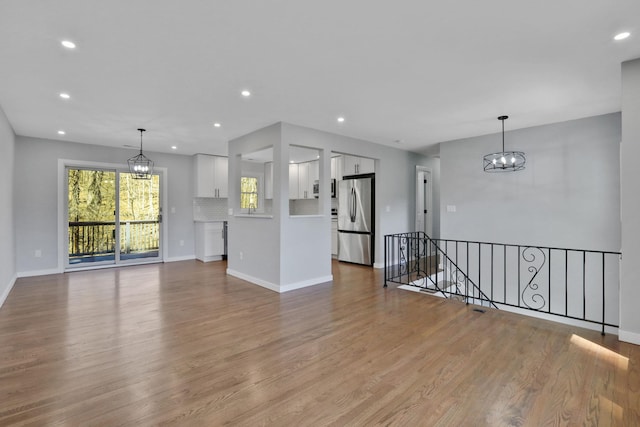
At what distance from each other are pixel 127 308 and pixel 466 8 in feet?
15.0

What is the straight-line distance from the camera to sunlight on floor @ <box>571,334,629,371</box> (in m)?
2.44

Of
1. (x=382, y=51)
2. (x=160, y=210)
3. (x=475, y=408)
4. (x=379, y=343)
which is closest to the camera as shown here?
(x=475, y=408)

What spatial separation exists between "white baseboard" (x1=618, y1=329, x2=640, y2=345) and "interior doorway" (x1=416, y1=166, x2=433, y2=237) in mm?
4654

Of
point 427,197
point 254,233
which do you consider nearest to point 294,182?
point 254,233

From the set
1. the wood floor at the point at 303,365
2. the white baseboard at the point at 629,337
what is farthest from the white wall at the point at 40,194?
the white baseboard at the point at 629,337

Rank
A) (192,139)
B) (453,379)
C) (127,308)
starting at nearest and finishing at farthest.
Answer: (453,379)
(127,308)
(192,139)

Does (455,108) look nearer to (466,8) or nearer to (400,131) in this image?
(400,131)

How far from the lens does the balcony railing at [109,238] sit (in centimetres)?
628

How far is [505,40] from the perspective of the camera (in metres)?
2.41

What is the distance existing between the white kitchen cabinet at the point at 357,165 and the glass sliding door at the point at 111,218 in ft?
14.4

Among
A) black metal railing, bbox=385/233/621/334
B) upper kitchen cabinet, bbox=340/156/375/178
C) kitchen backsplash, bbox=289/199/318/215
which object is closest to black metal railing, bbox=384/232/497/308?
black metal railing, bbox=385/233/621/334

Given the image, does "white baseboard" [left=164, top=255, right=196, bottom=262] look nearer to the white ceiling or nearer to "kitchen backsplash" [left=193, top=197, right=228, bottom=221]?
"kitchen backsplash" [left=193, top=197, right=228, bottom=221]

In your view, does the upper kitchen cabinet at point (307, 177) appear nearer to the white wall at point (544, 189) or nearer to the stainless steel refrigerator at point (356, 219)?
the stainless steel refrigerator at point (356, 219)

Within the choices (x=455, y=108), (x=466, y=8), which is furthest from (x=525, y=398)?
(x=455, y=108)
